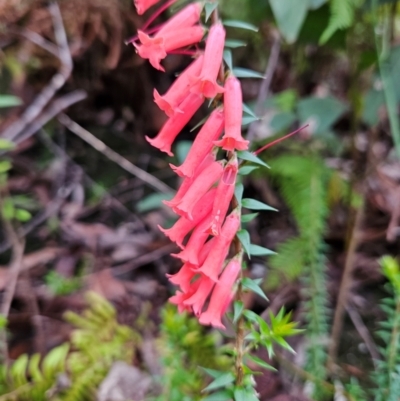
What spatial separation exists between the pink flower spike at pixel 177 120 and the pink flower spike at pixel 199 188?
80mm

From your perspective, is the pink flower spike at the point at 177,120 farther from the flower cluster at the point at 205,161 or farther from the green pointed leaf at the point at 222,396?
the green pointed leaf at the point at 222,396

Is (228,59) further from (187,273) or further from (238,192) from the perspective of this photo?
(187,273)

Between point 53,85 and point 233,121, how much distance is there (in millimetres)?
1751

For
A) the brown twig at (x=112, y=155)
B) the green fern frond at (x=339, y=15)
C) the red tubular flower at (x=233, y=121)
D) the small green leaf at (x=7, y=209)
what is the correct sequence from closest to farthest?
the red tubular flower at (x=233, y=121), the green fern frond at (x=339, y=15), the small green leaf at (x=7, y=209), the brown twig at (x=112, y=155)

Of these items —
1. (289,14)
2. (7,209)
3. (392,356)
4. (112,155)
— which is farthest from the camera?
(112,155)

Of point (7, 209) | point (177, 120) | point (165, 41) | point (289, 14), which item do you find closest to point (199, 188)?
point (177, 120)

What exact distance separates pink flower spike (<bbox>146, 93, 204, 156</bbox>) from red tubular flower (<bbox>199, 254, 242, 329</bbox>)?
0.72 ft

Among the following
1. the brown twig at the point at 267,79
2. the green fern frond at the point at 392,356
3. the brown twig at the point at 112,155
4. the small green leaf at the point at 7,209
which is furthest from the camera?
the brown twig at the point at 112,155

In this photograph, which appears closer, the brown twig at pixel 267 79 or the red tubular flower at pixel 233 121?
the red tubular flower at pixel 233 121

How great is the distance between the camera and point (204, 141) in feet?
2.29

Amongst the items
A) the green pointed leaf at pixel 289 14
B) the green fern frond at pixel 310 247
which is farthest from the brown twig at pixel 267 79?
the green pointed leaf at pixel 289 14

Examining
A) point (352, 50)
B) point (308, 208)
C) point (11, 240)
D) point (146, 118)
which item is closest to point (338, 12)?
point (352, 50)

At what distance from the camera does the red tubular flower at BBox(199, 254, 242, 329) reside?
0.70 meters

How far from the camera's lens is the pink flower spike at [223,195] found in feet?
2.23
